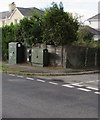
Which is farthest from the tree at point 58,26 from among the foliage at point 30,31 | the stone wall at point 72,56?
the foliage at point 30,31

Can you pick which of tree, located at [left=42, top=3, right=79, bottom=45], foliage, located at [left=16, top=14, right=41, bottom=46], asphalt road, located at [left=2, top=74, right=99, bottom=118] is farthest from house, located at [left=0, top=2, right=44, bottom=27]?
asphalt road, located at [left=2, top=74, right=99, bottom=118]

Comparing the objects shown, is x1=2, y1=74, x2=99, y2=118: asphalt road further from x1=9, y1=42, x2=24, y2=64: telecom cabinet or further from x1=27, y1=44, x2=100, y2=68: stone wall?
x1=9, y1=42, x2=24, y2=64: telecom cabinet

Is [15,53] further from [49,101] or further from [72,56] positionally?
[49,101]

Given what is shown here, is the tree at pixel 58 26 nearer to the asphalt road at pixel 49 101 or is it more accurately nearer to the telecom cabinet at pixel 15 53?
the telecom cabinet at pixel 15 53

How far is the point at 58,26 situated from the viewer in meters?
15.8

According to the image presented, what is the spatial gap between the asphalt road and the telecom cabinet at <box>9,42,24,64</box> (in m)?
8.39

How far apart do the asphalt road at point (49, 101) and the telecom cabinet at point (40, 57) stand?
6.33 m

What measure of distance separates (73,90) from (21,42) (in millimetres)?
10624

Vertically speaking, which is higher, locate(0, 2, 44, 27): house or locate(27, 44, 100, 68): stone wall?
locate(0, 2, 44, 27): house

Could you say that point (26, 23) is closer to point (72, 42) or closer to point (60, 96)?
point (72, 42)

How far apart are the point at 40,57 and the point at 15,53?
268cm

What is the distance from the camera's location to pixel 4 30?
67.5ft

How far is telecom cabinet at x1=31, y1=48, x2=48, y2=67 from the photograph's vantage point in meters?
16.4

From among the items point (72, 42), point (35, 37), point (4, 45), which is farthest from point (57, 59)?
point (4, 45)
